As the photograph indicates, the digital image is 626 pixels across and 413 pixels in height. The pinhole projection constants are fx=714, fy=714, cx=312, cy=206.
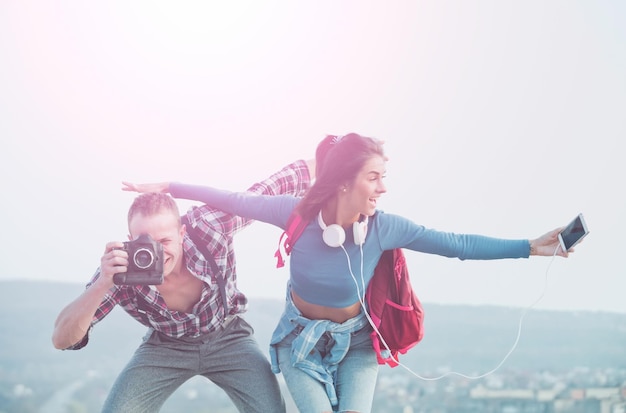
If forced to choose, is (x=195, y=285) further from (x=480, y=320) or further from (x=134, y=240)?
(x=480, y=320)

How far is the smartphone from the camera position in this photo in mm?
1938

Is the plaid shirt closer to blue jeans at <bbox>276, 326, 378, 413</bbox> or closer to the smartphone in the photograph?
blue jeans at <bbox>276, 326, 378, 413</bbox>

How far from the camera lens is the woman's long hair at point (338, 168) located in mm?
2107

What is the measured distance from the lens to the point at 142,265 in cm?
205

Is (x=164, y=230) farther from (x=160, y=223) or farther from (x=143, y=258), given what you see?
(x=143, y=258)

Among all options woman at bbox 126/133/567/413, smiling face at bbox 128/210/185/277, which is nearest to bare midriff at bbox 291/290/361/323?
woman at bbox 126/133/567/413

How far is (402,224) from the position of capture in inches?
83.7

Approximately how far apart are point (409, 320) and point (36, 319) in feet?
12.5

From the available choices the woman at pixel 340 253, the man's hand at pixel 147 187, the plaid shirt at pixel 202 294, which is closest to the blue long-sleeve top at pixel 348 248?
the woman at pixel 340 253

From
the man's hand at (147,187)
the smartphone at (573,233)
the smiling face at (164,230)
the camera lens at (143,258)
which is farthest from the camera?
the man's hand at (147,187)

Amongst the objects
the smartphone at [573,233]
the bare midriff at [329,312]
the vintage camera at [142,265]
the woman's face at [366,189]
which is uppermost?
the woman's face at [366,189]

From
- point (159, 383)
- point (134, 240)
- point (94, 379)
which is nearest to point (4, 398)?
point (94, 379)

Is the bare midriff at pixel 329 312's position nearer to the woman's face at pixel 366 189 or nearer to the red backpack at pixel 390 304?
the red backpack at pixel 390 304

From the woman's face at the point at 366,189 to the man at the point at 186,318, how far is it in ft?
1.30
